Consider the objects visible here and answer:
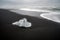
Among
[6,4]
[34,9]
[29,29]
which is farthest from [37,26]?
[6,4]

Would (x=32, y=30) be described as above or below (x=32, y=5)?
below

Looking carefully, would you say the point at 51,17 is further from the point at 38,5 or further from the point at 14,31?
the point at 14,31

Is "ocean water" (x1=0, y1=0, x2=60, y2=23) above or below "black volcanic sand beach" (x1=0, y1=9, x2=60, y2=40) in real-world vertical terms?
above

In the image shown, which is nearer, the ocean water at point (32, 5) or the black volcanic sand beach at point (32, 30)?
the black volcanic sand beach at point (32, 30)

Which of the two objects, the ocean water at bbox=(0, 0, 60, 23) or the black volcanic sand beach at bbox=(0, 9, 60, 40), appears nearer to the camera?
the black volcanic sand beach at bbox=(0, 9, 60, 40)

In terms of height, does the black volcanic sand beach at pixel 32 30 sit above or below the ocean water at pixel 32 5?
below

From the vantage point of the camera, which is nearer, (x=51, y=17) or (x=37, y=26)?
(x=37, y=26)

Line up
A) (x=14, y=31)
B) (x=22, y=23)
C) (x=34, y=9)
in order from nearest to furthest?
(x=14, y=31) → (x=22, y=23) → (x=34, y=9)

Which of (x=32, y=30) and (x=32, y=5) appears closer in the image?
(x=32, y=30)
